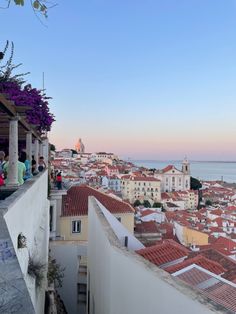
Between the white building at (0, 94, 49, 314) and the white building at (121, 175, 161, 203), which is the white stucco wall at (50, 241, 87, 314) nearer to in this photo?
the white building at (0, 94, 49, 314)

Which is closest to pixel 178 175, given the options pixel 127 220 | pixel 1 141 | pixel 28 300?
pixel 127 220

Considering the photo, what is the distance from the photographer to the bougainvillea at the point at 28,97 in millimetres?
8578

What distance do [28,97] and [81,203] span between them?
34.0ft

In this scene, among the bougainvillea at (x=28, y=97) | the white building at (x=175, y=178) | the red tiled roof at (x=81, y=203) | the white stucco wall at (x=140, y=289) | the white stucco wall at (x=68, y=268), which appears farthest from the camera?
the white building at (x=175, y=178)

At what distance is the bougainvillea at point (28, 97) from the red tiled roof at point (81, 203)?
7.80 metres

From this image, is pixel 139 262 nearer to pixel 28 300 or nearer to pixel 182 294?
pixel 182 294

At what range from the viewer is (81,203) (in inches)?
739

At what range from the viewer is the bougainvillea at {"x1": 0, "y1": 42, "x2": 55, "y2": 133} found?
8.58 meters

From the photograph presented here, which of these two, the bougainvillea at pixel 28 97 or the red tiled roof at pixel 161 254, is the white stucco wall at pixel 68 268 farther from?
the red tiled roof at pixel 161 254

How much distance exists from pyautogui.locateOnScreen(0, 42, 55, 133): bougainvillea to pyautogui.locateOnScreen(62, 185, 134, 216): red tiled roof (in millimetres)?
7797

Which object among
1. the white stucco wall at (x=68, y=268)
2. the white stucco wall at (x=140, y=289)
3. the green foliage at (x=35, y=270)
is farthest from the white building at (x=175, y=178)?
the green foliage at (x=35, y=270)

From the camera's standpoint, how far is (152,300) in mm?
4168

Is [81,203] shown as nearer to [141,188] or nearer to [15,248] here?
[15,248]

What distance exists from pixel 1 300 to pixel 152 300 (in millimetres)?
2924
